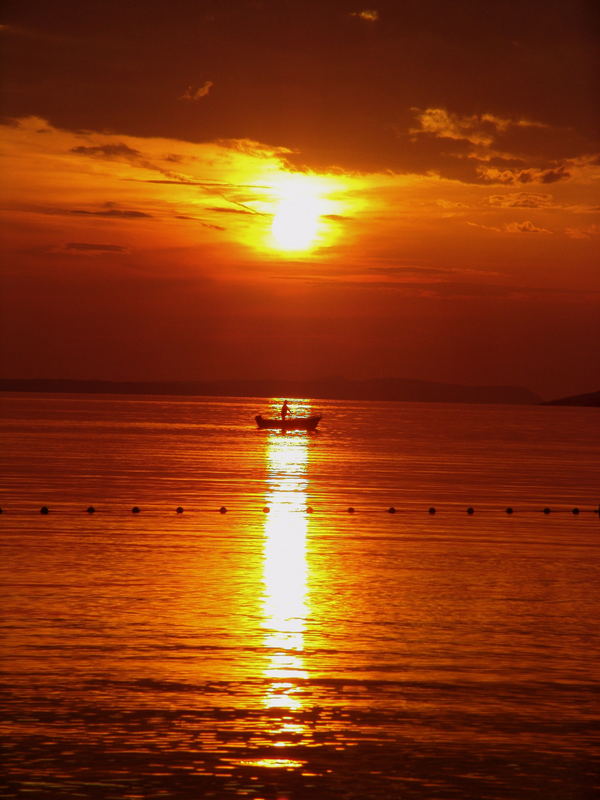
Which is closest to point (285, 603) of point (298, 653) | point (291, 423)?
point (298, 653)

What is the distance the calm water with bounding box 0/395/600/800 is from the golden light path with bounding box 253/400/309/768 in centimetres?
8

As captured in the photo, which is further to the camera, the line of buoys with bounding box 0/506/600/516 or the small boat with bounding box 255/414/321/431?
the small boat with bounding box 255/414/321/431

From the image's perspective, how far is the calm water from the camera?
48.3 ft

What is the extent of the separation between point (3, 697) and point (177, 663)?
344 cm

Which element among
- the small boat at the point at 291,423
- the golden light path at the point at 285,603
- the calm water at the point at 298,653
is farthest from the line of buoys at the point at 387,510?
the small boat at the point at 291,423

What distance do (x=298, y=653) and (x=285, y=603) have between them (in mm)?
5602

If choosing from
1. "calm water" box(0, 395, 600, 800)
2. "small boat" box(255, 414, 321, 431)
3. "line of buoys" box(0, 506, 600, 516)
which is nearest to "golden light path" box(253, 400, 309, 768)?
"calm water" box(0, 395, 600, 800)

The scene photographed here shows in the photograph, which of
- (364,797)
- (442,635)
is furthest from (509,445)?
(364,797)

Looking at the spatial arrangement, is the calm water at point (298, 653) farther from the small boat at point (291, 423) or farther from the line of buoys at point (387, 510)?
the small boat at point (291, 423)

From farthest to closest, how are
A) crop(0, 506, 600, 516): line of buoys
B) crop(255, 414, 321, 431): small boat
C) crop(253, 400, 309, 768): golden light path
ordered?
1. crop(255, 414, 321, 431): small boat
2. crop(0, 506, 600, 516): line of buoys
3. crop(253, 400, 309, 768): golden light path

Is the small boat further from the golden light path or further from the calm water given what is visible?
the calm water

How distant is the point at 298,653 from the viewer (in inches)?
834

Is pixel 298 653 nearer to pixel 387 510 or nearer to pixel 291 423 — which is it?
pixel 387 510

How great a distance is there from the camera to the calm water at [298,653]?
1471cm
